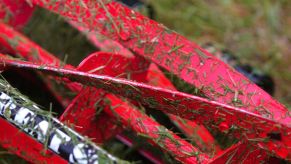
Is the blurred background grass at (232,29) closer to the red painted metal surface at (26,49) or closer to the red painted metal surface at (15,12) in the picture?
the red painted metal surface at (15,12)

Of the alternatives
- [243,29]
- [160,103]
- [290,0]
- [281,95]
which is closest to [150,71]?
[160,103]

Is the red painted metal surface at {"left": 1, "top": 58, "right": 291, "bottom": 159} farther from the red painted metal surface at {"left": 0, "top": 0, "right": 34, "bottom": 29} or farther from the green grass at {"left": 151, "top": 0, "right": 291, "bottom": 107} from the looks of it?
the green grass at {"left": 151, "top": 0, "right": 291, "bottom": 107}

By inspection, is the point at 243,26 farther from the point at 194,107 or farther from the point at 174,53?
the point at 194,107

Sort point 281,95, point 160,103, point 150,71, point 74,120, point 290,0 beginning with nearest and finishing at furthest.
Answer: point 160,103
point 74,120
point 150,71
point 281,95
point 290,0

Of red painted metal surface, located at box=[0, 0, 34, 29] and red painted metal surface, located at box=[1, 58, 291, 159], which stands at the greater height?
red painted metal surface, located at box=[0, 0, 34, 29]

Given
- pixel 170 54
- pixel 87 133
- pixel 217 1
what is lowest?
pixel 87 133

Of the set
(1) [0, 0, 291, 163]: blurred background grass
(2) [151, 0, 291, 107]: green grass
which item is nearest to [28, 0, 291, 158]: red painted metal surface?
(1) [0, 0, 291, 163]: blurred background grass

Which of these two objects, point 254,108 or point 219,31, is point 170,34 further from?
point 219,31

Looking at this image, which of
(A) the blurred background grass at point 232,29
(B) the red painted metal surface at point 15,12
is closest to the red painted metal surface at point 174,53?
(B) the red painted metal surface at point 15,12
